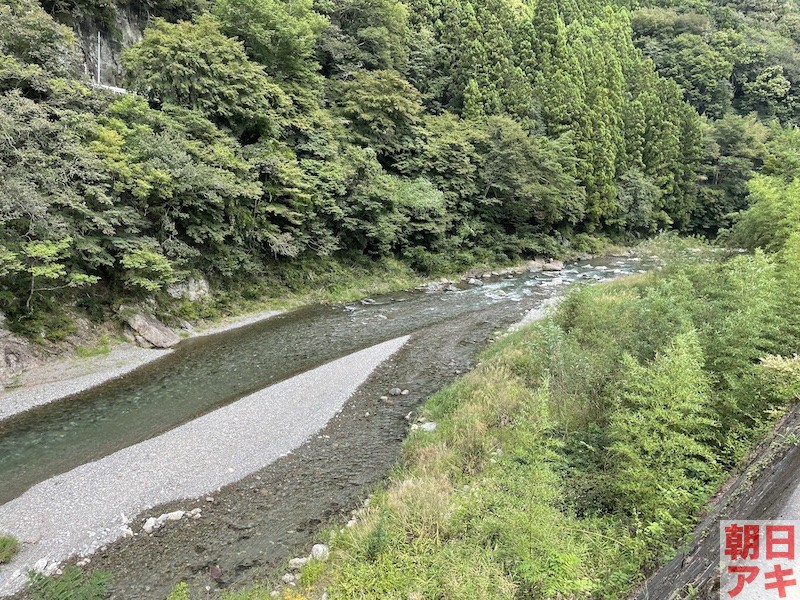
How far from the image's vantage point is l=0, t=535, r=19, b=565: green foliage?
18.6 ft

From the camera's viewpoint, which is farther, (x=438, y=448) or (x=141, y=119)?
(x=141, y=119)

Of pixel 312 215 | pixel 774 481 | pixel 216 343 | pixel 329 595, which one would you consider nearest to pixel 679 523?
pixel 774 481

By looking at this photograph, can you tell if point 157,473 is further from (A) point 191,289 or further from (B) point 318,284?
(B) point 318,284

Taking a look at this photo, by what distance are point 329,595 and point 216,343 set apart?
35.7 feet

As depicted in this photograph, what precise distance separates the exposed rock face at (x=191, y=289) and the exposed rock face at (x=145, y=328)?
57.1 inches

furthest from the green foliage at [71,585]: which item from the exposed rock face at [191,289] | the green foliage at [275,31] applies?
the green foliage at [275,31]

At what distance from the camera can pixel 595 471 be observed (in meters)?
5.25

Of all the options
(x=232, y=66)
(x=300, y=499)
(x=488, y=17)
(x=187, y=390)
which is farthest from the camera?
(x=488, y=17)

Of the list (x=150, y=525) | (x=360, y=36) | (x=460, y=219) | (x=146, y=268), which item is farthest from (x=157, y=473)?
(x=360, y=36)

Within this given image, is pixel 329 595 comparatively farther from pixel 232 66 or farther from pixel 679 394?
pixel 232 66

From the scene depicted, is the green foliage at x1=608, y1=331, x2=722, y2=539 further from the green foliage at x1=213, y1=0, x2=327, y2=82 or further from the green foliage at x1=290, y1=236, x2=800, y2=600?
the green foliage at x1=213, y1=0, x2=327, y2=82

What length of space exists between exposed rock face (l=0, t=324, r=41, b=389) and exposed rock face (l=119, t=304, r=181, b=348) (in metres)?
2.45

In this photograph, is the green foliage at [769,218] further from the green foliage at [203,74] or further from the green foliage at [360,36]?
the green foliage at [360,36]

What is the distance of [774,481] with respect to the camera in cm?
381
